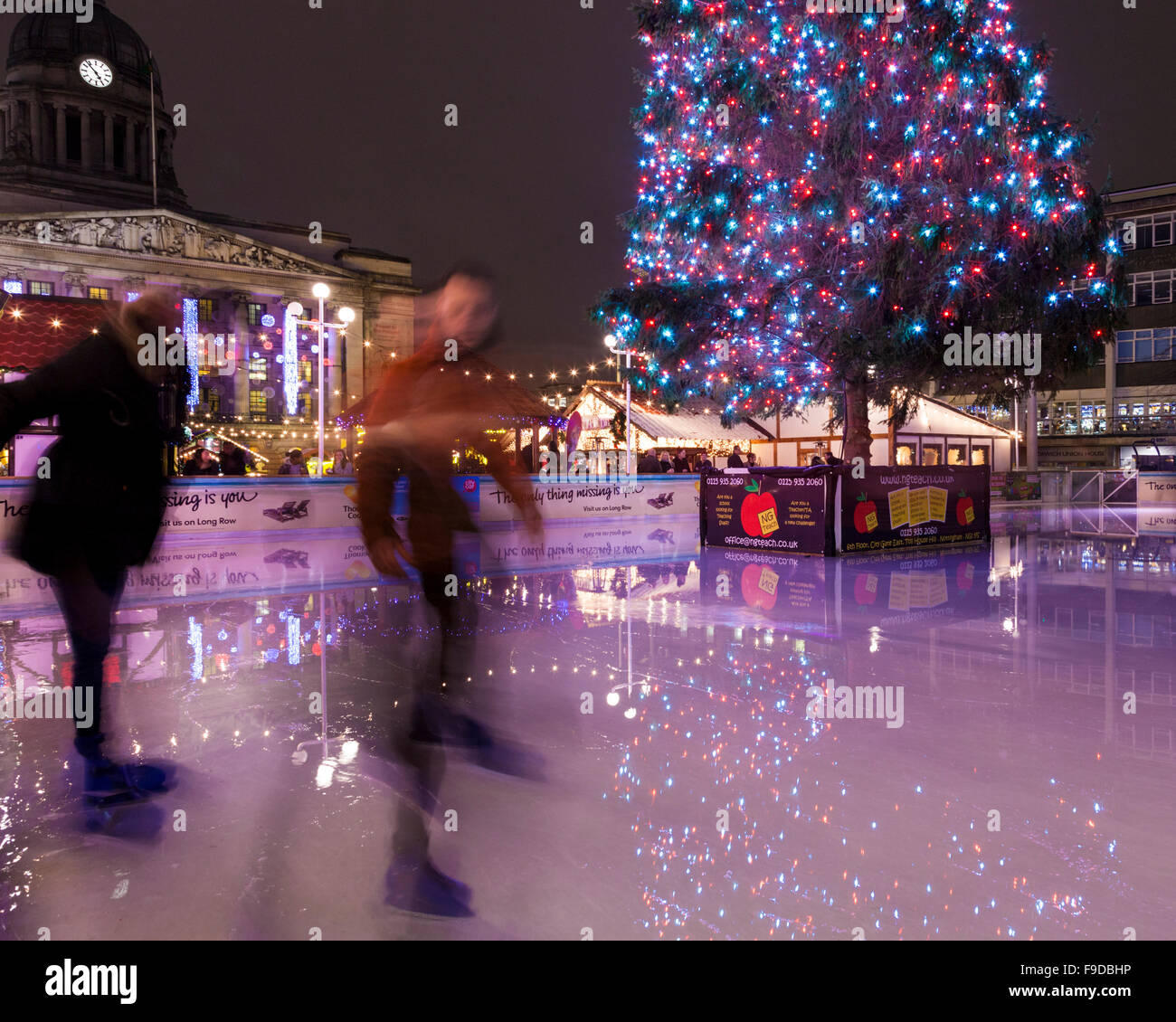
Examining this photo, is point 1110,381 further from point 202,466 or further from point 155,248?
point 155,248

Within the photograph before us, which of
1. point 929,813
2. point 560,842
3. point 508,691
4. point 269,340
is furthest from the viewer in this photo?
point 269,340

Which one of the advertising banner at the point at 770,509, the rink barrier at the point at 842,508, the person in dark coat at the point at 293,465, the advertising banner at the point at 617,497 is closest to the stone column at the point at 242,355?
the person in dark coat at the point at 293,465

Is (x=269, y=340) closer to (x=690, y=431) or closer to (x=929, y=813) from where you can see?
(x=690, y=431)

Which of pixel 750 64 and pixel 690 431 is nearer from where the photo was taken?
pixel 750 64

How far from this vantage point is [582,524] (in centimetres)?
1686

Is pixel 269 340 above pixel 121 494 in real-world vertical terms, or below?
above

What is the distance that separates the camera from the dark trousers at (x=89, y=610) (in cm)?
297

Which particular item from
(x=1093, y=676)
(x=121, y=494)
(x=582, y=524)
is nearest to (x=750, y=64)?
(x=582, y=524)

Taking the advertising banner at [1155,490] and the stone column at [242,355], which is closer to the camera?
the advertising banner at [1155,490]

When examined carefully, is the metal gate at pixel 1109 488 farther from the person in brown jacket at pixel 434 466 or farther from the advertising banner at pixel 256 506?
the person in brown jacket at pixel 434 466

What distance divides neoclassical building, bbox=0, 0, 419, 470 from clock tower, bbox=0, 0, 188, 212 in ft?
0.27

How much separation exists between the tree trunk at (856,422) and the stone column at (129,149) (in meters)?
56.7

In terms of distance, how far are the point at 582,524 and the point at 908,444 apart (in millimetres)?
13998
